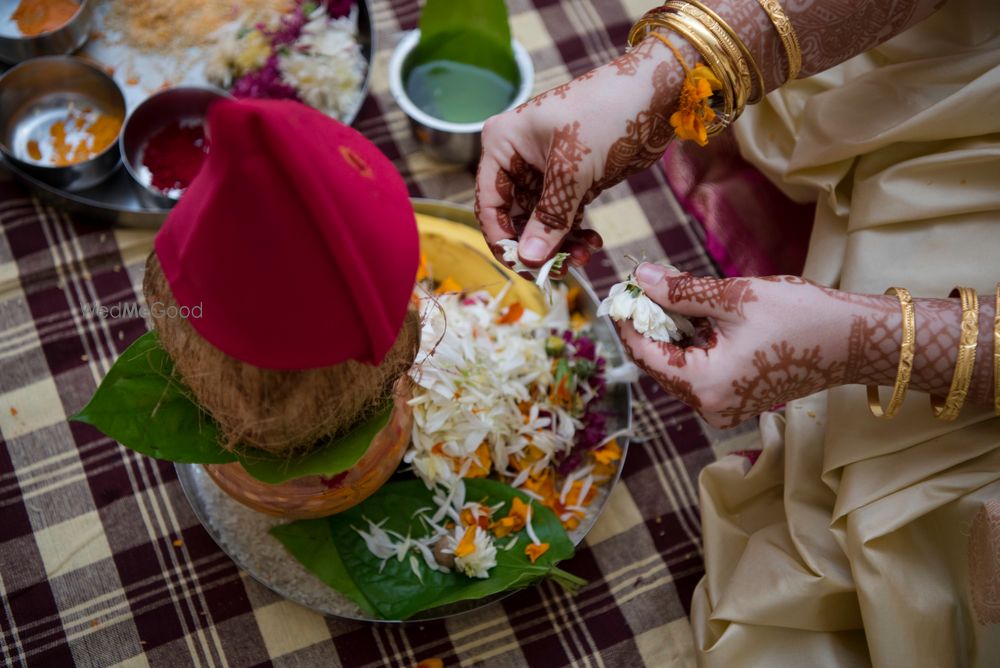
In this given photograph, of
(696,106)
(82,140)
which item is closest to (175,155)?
(82,140)

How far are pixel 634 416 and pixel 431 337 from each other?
1.32ft

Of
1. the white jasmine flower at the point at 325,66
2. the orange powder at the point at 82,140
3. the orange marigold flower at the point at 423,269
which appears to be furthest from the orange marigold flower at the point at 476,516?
the orange powder at the point at 82,140

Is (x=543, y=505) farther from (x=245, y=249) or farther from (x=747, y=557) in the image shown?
(x=245, y=249)

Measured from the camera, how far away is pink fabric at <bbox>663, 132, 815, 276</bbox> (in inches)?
56.1

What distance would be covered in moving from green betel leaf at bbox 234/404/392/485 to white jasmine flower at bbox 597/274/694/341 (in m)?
0.32

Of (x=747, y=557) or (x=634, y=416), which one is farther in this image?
(x=634, y=416)

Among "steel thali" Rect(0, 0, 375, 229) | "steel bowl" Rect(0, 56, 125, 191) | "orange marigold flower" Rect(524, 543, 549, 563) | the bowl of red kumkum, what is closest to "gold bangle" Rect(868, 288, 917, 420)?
"orange marigold flower" Rect(524, 543, 549, 563)

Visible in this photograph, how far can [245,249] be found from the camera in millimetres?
733

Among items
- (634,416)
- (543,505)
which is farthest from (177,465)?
(634,416)

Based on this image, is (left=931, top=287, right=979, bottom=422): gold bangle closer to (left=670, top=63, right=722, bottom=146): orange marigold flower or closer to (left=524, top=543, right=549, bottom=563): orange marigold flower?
(left=670, top=63, right=722, bottom=146): orange marigold flower

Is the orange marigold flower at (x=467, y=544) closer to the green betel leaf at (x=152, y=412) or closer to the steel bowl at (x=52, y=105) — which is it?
the green betel leaf at (x=152, y=412)

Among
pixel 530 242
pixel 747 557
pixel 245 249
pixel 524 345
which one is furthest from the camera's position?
pixel 524 345

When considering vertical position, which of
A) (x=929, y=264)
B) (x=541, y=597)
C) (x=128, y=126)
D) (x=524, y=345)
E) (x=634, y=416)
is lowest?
(x=541, y=597)

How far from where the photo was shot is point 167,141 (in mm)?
1448
